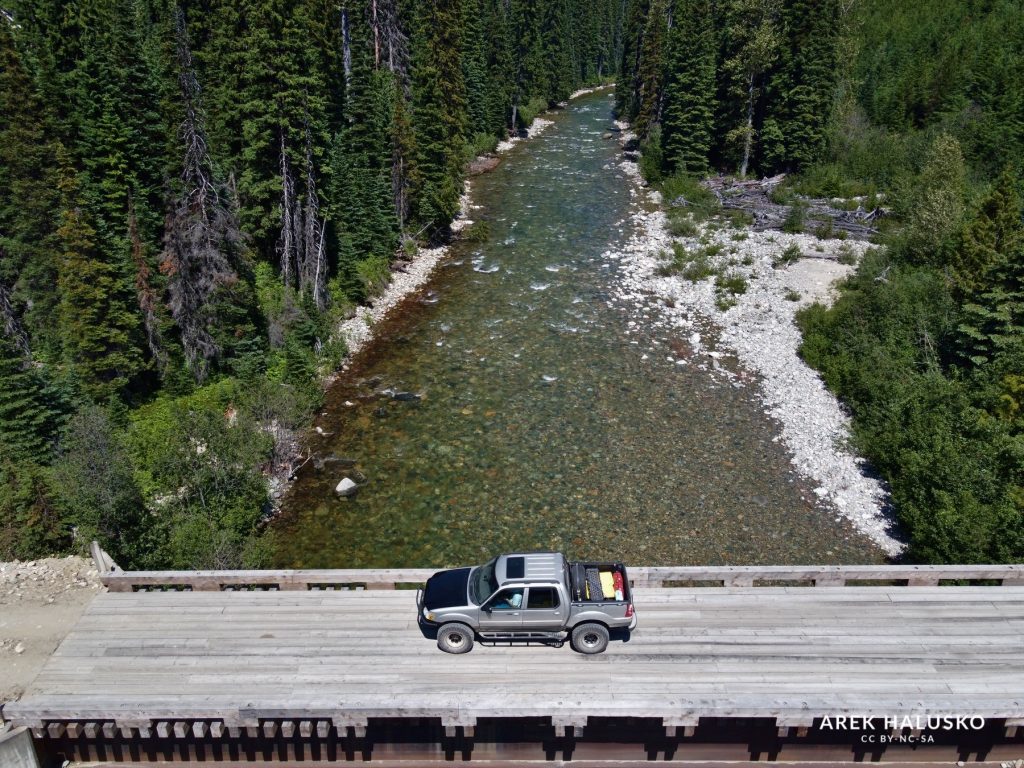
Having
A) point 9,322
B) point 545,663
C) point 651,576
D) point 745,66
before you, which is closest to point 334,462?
point 9,322

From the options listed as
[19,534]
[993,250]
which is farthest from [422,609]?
[993,250]

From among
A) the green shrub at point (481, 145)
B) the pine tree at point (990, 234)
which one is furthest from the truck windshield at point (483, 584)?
the green shrub at point (481, 145)

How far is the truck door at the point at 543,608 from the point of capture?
12484mm

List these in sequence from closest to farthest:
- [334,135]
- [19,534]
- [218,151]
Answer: [19,534] → [218,151] → [334,135]

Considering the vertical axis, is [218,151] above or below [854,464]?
above

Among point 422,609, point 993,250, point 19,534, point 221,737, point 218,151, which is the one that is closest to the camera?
point 221,737

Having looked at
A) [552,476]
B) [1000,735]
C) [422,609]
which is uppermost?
Result: [422,609]

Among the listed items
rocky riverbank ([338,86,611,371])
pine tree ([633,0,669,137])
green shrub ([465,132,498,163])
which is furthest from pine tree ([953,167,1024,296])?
green shrub ([465,132,498,163])

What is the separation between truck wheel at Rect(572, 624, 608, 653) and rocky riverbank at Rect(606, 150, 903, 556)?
13.1 meters

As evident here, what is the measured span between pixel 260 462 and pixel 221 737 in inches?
487

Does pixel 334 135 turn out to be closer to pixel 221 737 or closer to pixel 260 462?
pixel 260 462

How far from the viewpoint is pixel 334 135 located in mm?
36812

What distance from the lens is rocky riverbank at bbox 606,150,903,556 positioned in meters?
24.3

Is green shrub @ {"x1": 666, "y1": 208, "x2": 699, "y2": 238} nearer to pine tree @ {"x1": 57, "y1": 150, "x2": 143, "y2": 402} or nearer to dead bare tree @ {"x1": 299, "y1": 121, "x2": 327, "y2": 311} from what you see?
dead bare tree @ {"x1": 299, "y1": 121, "x2": 327, "y2": 311}
